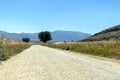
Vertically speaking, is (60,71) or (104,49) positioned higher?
(104,49)

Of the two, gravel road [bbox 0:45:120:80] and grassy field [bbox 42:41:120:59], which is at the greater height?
grassy field [bbox 42:41:120:59]

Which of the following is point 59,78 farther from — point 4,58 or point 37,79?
A: point 4,58

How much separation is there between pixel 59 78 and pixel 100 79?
2023 mm

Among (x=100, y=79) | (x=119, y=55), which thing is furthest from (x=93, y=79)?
(x=119, y=55)

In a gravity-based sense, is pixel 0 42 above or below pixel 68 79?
above

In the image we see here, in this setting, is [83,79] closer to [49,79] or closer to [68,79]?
[68,79]

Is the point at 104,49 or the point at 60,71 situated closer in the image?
the point at 60,71

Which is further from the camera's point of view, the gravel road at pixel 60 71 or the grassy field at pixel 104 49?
the grassy field at pixel 104 49

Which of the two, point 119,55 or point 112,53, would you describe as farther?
point 112,53

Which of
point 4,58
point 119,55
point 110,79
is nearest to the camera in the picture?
point 110,79

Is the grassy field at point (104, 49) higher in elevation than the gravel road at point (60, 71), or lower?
higher

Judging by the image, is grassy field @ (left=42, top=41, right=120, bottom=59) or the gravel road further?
grassy field @ (left=42, top=41, right=120, bottom=59)

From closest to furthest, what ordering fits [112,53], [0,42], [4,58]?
[0,42], [4,58], [112,53]

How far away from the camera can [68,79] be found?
14516 mm
